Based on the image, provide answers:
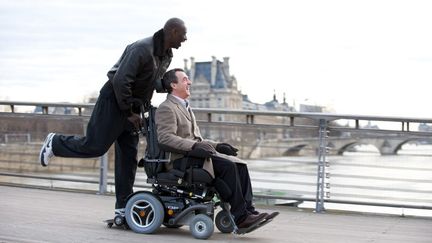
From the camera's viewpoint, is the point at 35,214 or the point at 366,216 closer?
the point at 35,214

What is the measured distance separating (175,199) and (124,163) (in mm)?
555

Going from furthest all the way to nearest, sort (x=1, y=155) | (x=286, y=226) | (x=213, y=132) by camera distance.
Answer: (x=1, y=155) < (x=213, y=132) < (x=286, y=226)

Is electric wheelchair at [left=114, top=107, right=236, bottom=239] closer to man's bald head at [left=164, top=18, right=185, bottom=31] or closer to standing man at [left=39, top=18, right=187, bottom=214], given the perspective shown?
standing man at [left=39, top=18, right=187, bottom=214]

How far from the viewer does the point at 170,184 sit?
476 centimetres

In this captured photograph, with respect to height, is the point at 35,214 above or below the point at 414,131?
below

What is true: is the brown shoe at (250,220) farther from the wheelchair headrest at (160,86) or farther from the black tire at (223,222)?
the wheelchair headrest at (160,86)

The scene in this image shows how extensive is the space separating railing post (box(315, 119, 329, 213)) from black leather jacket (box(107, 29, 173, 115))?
206 cm

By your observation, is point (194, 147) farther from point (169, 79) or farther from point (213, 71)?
point (213, 71)

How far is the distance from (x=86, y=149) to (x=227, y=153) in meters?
0.94

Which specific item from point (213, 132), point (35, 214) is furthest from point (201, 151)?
point (213, 132)

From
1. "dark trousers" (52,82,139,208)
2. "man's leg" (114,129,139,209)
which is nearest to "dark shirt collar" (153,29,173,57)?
"dark trousers" (52,82,139,208)

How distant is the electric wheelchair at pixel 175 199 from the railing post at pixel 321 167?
1.68 metres

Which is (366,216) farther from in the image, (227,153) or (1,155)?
(1,155)

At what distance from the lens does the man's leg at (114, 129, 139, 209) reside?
5.14 m
